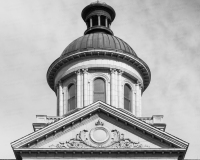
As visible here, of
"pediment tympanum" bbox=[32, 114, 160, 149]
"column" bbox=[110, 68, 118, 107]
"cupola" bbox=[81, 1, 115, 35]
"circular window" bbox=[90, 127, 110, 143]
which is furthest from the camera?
"cupola" bbox=[81, 1, 115, 35]

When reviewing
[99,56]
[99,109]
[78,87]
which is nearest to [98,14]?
[99,56]

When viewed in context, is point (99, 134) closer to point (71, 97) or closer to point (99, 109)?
point (99, 109)

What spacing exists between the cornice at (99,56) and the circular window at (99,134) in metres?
10.9

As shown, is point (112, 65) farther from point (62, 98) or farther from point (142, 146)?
point (142, 146)

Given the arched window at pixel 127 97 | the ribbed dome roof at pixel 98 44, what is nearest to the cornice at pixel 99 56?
the ribbed dome roof at pixel 98 44

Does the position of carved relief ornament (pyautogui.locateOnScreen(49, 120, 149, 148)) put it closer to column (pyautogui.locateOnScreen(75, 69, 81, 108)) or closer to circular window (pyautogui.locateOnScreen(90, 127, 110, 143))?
circular window (pyautogui.locateOnScreen(90, 127, 110, 143))

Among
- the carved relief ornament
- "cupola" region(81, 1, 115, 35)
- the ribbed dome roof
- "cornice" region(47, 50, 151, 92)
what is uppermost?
"cupola" region(81, 1, 115, 35)

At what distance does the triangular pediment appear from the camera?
46062 mm

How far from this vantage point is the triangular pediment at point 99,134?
46.1 m

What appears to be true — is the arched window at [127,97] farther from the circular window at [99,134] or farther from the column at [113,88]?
the circular window at [99,134]

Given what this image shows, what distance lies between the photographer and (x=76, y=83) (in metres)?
55.8

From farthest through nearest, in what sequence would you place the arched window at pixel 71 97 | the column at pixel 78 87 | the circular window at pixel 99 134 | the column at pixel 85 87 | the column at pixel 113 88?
the arched window at pixel 71 97 → the column at pixel 78 87 → the column at pixel 113 88 → the column at pixel 85 87 → the circular window at pixel 99 134

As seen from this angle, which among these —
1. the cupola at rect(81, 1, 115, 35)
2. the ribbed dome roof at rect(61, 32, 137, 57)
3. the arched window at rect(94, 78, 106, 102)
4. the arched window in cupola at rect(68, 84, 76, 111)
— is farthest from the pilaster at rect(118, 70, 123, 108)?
the cupola at rect(81, 1, 115, 35)

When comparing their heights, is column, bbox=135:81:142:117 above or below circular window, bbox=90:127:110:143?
above
